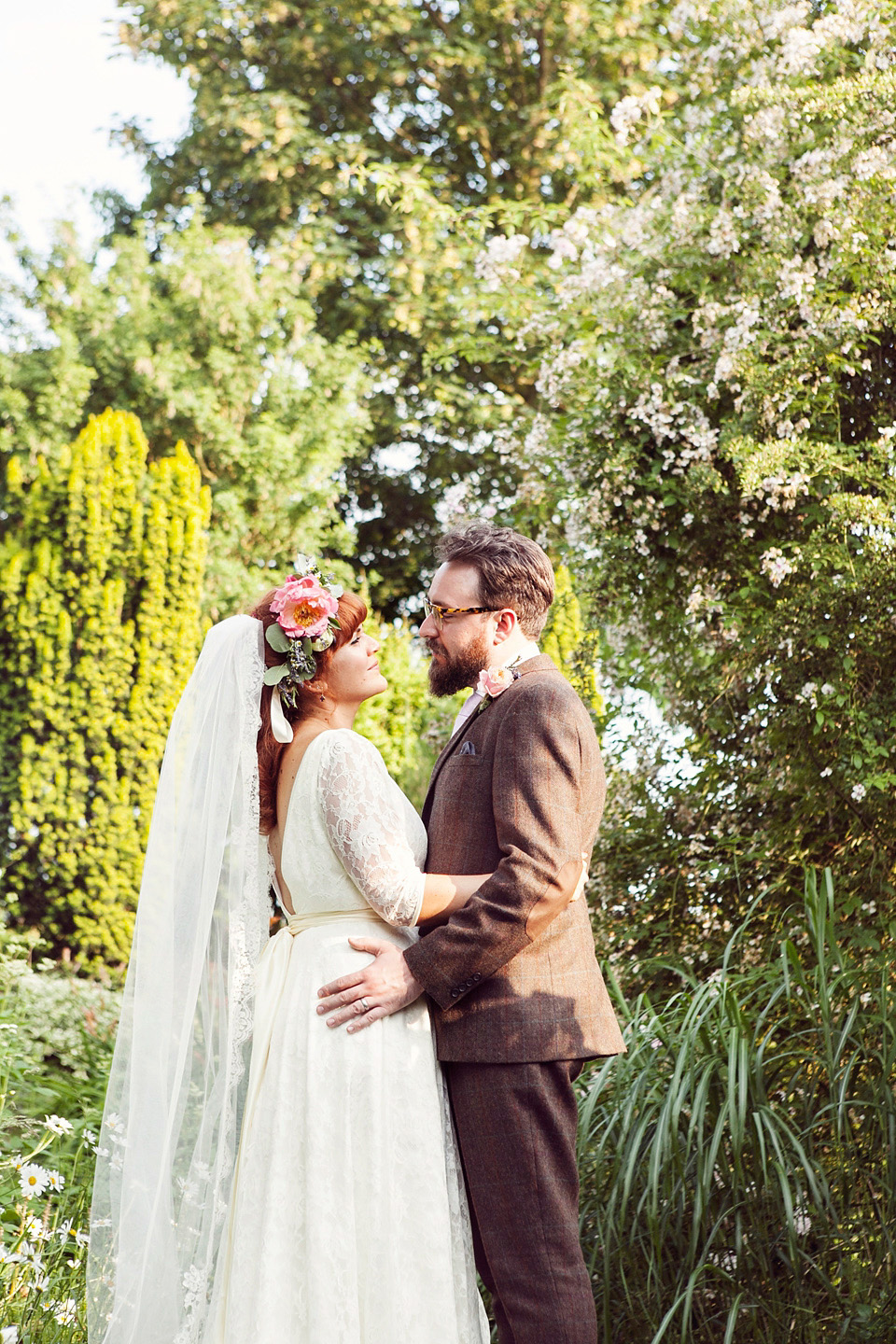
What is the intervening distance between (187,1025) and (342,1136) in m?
0.39

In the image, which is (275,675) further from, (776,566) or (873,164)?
(873,164)

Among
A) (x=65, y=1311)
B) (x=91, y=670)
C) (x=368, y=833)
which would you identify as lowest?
(x=65, y=1311)

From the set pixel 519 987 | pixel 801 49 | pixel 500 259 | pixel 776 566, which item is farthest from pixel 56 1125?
pixel 801 49

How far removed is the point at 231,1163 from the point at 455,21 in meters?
12.6

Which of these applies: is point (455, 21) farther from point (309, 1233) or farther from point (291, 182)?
point (309, 1233)

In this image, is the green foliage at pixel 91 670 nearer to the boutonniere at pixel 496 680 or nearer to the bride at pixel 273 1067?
the bride at pixel 273 1067

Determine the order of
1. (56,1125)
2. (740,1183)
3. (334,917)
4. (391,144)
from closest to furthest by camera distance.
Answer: (334,917)
(740,1183)
(56,1125)
(391,144)

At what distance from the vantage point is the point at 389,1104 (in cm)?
235

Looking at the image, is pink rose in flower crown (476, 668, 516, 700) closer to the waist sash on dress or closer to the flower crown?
the flower crown

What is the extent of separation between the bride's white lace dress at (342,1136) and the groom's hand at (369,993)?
1.2 inches

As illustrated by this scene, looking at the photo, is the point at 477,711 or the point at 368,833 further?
the point at 477,711

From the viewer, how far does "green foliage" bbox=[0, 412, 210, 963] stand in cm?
786

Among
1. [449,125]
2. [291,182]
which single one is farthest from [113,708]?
[449,125]

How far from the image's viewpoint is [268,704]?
2.64 meters
